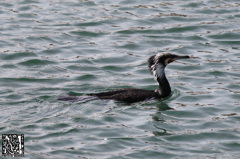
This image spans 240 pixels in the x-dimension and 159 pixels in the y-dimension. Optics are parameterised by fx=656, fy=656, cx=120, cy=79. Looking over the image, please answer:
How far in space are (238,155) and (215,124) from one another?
4.77 feet

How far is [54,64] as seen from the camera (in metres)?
15.8

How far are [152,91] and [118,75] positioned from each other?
1578mm

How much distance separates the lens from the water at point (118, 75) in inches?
451

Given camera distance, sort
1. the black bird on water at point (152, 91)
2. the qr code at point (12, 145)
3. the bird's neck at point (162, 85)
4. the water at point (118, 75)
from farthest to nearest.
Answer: the bird's neck at point (162, 85) → the black bird on water at point (152, 91) → the water at point (118, 75) → the qr code at point (12, 145)

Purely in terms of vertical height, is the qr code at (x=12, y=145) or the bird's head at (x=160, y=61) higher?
the bird's head at (x=160, y=61)

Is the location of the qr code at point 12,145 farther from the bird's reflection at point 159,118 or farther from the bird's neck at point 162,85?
the bird's neck at point 162,85

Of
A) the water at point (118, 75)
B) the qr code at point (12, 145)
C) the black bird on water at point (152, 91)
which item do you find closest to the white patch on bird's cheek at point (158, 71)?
the black bird on water at point (152, 91)

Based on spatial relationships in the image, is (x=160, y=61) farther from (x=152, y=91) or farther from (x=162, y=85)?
(x=152, y=91)

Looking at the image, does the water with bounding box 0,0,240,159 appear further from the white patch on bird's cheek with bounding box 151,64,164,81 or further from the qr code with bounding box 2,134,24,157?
the white patch on bird's cheek with bounding box 151,64,164,81

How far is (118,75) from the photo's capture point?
1525 centimetres

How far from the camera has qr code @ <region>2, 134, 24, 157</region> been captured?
10.6 meters

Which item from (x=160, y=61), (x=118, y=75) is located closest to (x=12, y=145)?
(x=160, y=61)

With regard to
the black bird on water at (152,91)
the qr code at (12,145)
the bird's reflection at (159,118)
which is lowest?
the bird's reflection at (159,118)

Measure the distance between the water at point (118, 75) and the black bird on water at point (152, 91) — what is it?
17 cm
